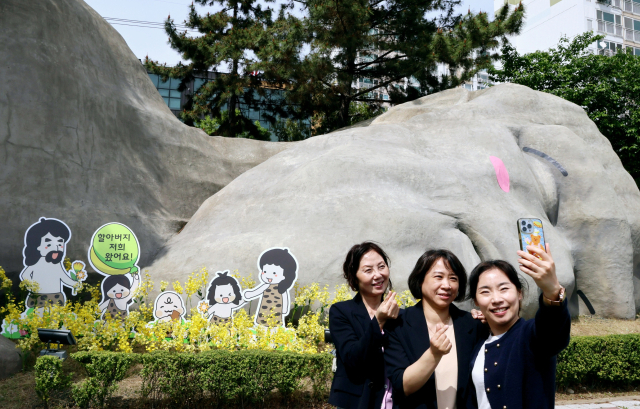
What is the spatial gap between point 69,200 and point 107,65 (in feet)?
10.2

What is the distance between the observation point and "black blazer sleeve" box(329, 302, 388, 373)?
248cm

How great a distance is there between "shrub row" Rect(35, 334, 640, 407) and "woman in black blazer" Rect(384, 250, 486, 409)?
2697mm

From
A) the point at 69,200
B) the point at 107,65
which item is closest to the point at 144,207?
the point at 69,200

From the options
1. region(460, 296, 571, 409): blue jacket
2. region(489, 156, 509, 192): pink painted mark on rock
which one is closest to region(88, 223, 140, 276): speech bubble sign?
region(460, 296, 571, 409): blue jacket

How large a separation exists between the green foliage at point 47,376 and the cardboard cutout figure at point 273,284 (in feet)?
7.93

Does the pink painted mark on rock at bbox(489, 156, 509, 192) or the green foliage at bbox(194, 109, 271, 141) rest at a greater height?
the green foliage at bbox(194, 109, 271, 141)

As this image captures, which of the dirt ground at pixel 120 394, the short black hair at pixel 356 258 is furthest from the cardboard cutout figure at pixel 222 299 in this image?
the short black hair at pixel 356 258

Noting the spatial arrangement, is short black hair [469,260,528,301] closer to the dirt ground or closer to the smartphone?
the smartphone

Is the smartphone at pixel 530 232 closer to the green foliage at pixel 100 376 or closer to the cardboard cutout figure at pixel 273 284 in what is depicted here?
the green foliage at pixel 100 376

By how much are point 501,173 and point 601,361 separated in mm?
4133

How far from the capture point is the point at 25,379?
550 centimetres

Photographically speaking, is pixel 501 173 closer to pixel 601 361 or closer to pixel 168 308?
pixel 601 361

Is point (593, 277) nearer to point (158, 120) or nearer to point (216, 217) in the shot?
point (216, 217)

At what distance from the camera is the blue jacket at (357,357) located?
249 centimetres
